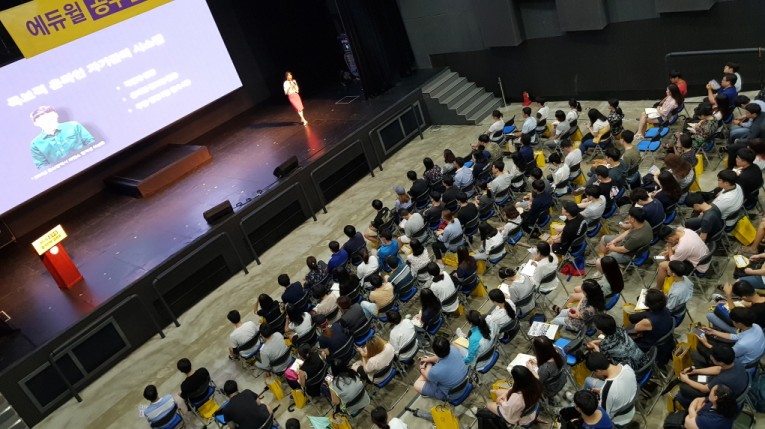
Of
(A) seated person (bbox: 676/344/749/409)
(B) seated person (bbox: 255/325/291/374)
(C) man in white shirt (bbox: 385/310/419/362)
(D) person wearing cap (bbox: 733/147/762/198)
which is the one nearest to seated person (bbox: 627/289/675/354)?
(A) seated person (bbox: 676/344/749/409)

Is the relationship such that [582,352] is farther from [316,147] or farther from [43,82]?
[43,82]

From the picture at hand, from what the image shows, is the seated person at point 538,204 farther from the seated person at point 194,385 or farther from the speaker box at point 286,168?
the speaker box at point 286,168

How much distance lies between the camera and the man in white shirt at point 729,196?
287 inches

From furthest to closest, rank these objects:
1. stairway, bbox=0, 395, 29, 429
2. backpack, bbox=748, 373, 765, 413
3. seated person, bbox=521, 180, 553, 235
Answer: stairway, bbox=0, 395, 29, 429 → seated person, bbox=521, 180, 553, 235 → backpack, bbox=748, 373, 765, 413

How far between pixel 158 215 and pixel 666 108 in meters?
9.42

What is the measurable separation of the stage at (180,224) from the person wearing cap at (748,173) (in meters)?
7.45

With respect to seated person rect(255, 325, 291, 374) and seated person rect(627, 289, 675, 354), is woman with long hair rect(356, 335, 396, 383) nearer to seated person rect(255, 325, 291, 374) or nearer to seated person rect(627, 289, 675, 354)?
seated person rect(255, 325, 291, 374)

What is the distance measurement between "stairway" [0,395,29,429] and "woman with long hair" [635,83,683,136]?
A: 10539mm

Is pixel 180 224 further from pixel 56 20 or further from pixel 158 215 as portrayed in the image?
pixel 56 20

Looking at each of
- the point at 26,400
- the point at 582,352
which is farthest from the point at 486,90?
the point at 26,400

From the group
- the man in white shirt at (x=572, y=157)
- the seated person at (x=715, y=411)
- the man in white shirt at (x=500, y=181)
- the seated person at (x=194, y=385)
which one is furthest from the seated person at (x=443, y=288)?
the man in white shirt at (x=572, y=157)

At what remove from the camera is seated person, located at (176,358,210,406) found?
7.70 meters

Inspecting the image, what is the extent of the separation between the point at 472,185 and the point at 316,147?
397cm

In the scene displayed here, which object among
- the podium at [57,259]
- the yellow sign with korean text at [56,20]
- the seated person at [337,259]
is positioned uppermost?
the yellow sign with korean text at [56,20]
